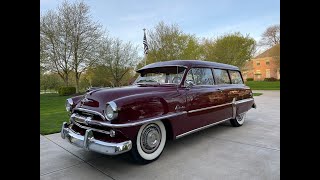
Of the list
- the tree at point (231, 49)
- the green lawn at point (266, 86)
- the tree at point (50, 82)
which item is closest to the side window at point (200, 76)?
the tree at point (231, 49)

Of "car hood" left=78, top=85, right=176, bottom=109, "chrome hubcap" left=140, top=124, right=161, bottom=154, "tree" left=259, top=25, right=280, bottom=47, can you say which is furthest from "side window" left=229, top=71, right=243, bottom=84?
"tree" left=259, top=25, right=280, bottom=47

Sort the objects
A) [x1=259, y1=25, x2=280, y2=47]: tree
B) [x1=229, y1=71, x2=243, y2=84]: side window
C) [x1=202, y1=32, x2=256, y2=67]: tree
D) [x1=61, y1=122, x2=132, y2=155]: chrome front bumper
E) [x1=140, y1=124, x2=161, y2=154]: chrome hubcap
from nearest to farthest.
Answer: [x1=61, y1=122, x2=132, y2=155]: chrome front bumper, [x1=140, y1=124, x2=161, y2=154]: chrome hubcap, [x1=229, y1=71, x2=243, y2=84]: side window, [x1=202, y1=32, x2=256, y2=67]: tree, [x1=259, y1=25, x2=280, y2=47]: tree

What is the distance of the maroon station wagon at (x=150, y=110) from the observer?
315cm

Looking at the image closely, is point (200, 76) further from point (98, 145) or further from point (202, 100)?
point (98, 145)

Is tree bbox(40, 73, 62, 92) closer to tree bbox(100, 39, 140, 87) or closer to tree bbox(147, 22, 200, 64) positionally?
tree bbox(100, 39, 140, 87)

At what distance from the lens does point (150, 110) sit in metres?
3.42

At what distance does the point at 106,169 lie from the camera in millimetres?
3307

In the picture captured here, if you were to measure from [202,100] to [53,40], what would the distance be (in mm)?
19101

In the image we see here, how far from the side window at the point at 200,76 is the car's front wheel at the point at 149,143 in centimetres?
124

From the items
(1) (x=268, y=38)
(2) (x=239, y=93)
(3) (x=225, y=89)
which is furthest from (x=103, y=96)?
(1) (x=268, y=38)

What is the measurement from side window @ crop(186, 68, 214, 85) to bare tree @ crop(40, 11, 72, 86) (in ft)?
58.7

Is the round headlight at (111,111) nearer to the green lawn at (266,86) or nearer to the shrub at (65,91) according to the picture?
the shrub at (65,91)

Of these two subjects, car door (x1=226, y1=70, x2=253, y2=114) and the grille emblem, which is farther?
car door (x1=226, y1=70, x2=253, y2=114)

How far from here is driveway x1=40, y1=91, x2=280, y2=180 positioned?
3068 mm
